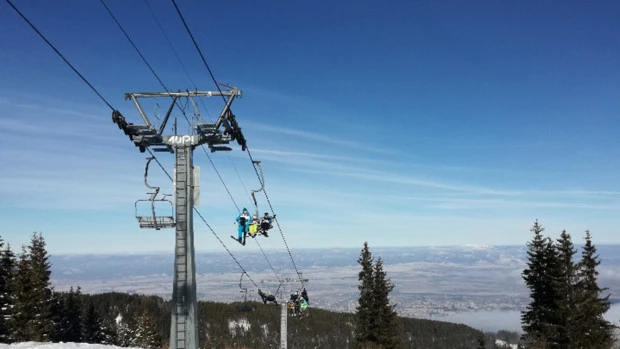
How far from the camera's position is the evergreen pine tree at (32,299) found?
Answer: 43.2 metres

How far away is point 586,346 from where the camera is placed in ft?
99.1

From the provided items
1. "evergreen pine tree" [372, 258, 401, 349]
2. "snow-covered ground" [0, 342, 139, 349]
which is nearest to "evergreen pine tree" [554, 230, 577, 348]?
"evergreen pine tree" [372, 258, 401, 349]

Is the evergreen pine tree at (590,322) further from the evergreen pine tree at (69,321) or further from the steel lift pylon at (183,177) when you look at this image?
the evergreen pine tree at (69,321)

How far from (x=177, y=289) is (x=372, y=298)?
106ft

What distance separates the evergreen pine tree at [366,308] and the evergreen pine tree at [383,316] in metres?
0.40

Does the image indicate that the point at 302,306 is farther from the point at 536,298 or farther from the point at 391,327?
the point at 536,298

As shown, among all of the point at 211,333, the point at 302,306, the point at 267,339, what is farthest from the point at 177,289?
the point at 267,339

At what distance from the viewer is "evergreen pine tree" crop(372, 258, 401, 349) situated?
43.7 metres

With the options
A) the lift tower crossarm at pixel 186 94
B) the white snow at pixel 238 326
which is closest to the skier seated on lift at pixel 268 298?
the lift tower crossarm at pixel 186 94

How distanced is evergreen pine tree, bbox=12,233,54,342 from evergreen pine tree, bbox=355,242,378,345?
102ft

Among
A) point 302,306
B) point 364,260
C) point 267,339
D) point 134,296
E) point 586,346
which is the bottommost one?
point 267,339

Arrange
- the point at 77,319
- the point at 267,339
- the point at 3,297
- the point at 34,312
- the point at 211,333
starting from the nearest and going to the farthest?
the point at 3,297 < the point at 34,312 < the point at 77,319 < the point at 211,333 < the point at 267,339

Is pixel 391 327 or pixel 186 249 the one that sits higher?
pixel 186 249

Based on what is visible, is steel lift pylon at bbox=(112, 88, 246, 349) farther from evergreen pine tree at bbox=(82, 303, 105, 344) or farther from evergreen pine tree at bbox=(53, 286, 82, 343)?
evergreen pine tree at bbox=(82, 303, 105, 344)
